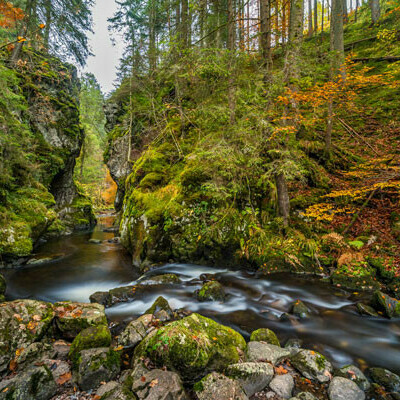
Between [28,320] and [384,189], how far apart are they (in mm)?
9789

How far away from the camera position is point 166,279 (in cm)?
613

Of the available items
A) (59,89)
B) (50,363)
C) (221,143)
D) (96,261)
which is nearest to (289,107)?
(221,143)

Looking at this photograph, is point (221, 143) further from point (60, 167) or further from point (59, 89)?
point (59, 89)

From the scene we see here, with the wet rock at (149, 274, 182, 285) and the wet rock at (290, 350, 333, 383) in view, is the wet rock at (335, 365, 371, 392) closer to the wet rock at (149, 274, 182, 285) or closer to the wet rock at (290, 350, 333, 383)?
the wet rock at (290, 350, 333, 383)

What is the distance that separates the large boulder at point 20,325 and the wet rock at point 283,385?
12.0 ft

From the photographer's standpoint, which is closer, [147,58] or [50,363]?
[50,363]

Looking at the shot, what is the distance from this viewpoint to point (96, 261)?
885cm

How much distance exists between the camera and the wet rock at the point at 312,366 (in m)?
2.98

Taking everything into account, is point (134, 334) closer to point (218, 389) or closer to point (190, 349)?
point (190, 349)

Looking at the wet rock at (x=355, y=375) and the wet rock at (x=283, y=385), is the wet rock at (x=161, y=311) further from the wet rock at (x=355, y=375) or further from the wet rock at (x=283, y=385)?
the wet rock at (x=355, y=375)

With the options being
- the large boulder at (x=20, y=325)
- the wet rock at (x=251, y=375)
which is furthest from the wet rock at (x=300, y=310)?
the large boulder at (x=20, y=325)

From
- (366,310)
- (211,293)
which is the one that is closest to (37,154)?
(211,293)

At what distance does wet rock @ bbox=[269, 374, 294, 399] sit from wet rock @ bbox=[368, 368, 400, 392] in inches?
49.8

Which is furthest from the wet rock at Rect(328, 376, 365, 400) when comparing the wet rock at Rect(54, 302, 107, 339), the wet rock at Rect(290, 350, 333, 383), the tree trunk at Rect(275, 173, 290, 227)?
the tree trunk at Rect(275, 173, 290, 227)
